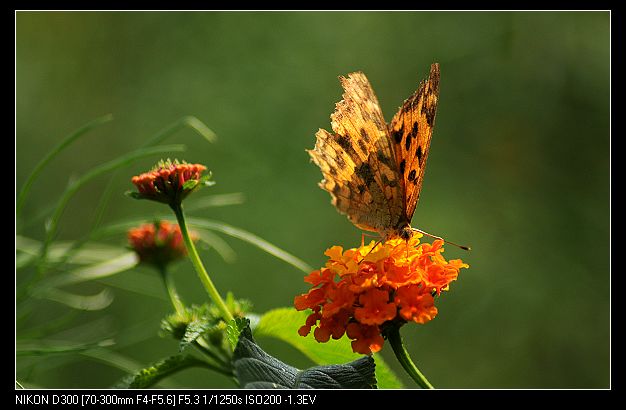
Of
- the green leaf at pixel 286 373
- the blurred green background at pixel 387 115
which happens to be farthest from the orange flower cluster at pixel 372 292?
the blurred green background at pixel 387 115

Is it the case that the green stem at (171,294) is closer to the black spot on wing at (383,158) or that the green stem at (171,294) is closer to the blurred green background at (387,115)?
the black spot on wing at (383,158)

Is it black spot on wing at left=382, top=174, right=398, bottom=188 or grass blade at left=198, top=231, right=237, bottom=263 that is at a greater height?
black spot on wing at left=382, top=174, right=398, bottom=188

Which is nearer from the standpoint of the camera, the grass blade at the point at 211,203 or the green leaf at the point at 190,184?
the green leaf at the point at 190,184

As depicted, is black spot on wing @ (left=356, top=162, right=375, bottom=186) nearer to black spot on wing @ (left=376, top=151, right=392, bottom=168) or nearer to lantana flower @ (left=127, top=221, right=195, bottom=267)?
black spot on wing @ (left=376, top=151, right=392, bottom=168)

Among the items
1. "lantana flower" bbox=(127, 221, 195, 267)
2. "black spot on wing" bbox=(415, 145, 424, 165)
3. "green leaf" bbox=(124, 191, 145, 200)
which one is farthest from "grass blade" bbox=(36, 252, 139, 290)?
"black spot on wing" bbox=(415, 145, 424, 165)

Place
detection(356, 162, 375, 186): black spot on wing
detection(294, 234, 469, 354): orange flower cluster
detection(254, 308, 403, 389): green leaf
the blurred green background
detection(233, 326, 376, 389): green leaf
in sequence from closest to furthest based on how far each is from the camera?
detection(233, 326, 376, 389): green leaf, detection(294, 234, 469, 354): orange flower cluster, detection(254, 308, 403, 389): green leaf, detection(356, 162, 375, 186): black spot on wing, the blurred green background
